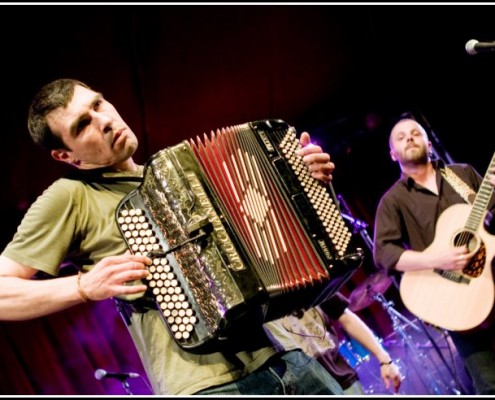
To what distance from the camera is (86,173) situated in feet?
6.38

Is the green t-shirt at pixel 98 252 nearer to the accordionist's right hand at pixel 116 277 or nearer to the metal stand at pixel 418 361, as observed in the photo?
the accordionist's right hand at pixel 116 277

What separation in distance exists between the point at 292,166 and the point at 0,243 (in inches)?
131

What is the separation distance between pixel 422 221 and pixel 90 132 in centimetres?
257

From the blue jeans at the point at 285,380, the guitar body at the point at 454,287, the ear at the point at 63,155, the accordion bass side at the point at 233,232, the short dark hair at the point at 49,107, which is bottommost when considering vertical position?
the guitar body at the point at 454,287

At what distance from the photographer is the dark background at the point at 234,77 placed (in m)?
3.72

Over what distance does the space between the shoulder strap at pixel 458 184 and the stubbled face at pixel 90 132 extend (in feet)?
8.46

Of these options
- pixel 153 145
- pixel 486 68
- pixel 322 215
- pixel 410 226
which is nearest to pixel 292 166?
pixel 322 215

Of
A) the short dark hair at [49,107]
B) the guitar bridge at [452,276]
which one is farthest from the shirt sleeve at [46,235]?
the guitar bridge at [452,276]

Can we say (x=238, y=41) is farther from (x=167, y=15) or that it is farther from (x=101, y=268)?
(x=101, y=268)

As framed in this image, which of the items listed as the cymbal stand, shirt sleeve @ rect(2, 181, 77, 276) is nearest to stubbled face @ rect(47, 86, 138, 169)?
shirt sleeve @ rect(2, 181, 77, 276)

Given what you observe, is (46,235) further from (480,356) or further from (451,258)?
(480,356)

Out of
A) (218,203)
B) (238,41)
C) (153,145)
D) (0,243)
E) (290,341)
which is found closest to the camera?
(218,203)

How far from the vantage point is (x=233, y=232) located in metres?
1.72

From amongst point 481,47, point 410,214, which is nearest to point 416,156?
point 410,214
